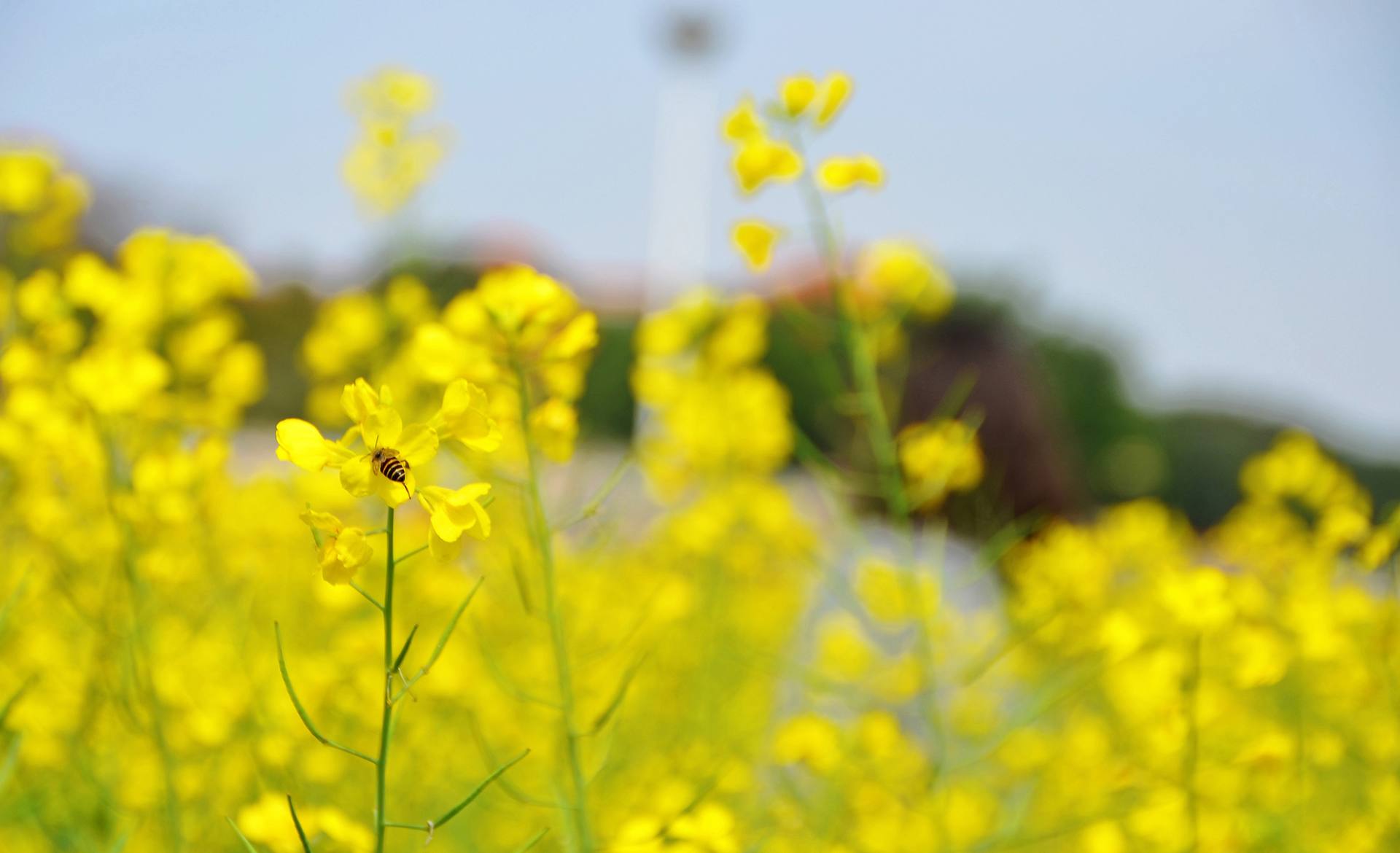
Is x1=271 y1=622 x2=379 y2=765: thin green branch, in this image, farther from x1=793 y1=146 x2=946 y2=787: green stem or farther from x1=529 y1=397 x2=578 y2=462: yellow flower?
x1=793 y1=146 x2=946 y2=787: green stem

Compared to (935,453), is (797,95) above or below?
above

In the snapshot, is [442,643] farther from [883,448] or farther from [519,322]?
[883,448]

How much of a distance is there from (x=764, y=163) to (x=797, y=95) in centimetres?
7

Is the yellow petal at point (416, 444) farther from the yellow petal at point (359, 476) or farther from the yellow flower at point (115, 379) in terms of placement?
→ the yellow flower at point (115, 379)

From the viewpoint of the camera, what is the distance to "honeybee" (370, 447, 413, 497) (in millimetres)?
646

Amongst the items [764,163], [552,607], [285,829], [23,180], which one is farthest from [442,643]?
[23,180]

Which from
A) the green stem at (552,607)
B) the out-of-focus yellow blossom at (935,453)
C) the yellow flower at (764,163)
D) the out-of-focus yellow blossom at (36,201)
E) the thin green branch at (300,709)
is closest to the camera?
the thin green branch at (300,709)

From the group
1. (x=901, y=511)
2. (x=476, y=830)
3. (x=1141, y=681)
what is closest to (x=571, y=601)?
(x=476, y=830)

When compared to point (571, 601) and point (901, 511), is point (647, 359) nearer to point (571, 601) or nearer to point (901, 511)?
point (571, 601)

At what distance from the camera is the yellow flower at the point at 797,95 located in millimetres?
1163

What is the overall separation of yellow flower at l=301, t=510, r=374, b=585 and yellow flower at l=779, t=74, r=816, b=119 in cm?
69

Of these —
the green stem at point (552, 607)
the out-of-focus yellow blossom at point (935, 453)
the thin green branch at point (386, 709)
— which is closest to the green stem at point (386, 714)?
the thin green branch at point (386, 709)

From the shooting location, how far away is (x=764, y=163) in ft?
3.81

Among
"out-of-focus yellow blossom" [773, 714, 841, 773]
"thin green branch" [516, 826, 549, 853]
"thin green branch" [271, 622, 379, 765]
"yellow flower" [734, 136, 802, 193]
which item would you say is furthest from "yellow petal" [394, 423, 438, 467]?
"out-of-focus yellow blossom" [773, 714, 841, 773]
